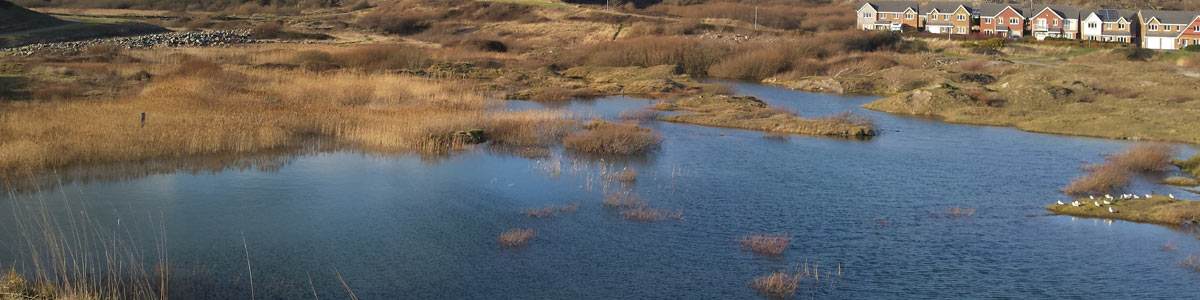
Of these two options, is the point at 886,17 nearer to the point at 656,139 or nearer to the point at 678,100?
the point at 678,100

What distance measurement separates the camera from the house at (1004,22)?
2992 inches

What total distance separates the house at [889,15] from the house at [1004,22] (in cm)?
669

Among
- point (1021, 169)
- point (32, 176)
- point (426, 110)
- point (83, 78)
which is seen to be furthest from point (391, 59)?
point (1021, 169)

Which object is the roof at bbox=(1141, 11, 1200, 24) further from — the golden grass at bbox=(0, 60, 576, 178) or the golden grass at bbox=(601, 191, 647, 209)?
the golden grass at bbox=(601, 191, 647, 209)

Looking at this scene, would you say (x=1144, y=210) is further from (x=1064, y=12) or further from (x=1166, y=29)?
(x=1064, y=12)

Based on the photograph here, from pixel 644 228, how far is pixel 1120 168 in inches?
436

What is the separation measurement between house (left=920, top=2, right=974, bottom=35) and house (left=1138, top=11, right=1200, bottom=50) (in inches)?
533

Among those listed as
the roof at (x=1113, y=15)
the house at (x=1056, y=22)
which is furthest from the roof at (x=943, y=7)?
the roof at (x=1113, y=15)

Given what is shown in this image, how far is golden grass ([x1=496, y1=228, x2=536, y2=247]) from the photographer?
1365cm

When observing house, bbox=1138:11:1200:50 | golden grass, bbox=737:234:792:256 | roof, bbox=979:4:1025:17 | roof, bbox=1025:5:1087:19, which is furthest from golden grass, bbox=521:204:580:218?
roof, bbox=979:4:1025:17

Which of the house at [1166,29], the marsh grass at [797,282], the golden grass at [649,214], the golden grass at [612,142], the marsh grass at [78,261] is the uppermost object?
the house at [1166,29]

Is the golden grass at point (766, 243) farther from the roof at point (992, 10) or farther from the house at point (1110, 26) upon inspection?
the roof at point (992, 10)

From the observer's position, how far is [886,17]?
83938mm

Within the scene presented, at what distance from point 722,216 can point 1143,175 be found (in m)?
10.1
